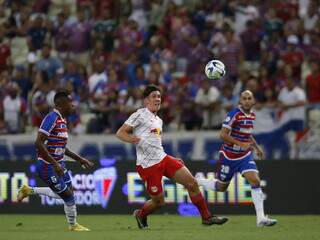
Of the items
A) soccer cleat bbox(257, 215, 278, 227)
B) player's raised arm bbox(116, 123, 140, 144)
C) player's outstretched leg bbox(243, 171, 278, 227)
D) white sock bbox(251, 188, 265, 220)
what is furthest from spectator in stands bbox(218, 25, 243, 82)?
player's raised arm bbox(116, 123, 140, 144)

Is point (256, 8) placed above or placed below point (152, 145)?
above

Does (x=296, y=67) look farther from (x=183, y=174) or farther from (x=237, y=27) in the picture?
(x=183, y=174)

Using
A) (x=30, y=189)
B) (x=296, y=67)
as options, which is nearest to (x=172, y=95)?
(x=296, y=67)

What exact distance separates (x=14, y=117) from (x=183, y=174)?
34.3 ft

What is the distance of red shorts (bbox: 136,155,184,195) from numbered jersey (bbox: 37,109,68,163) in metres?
1.39

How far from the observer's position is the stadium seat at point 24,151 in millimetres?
25609

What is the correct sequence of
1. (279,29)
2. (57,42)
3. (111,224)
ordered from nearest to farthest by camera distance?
(111,224) → (279,29) → (57,42)

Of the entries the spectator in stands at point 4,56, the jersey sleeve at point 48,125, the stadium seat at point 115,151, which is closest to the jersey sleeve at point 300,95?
the stadium seat at point 115,151

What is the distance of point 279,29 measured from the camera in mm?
27078

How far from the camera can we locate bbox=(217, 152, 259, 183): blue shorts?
18.0m

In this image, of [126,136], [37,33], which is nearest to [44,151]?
[126,136]

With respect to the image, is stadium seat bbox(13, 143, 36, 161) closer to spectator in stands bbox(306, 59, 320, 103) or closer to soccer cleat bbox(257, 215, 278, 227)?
spectator in stands bbox(306, 59, 320, 103)

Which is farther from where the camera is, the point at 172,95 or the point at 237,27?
the point at 237,27

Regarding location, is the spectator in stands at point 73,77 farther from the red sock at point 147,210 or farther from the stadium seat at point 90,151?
the red sock at point 147,210
